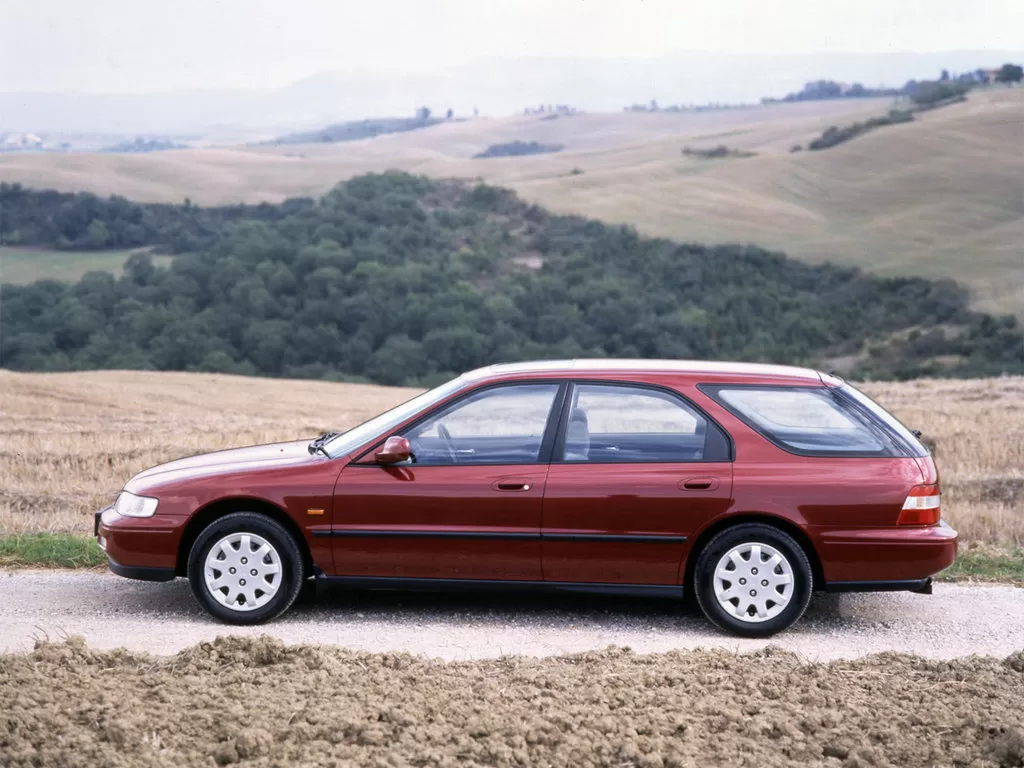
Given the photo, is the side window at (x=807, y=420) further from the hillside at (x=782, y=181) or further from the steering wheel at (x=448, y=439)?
the hillside at (x=782, y=181)

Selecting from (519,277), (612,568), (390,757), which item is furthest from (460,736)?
(519,277)

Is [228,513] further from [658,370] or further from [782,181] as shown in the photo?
[782,181]

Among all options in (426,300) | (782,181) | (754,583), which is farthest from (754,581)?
(782,181)

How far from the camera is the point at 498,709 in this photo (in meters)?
5.21

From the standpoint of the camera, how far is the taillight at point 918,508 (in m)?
7.03

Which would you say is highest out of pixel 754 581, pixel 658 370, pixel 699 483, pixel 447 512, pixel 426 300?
pixel 426 300

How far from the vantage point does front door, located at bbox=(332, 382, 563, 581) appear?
7121 millimetres

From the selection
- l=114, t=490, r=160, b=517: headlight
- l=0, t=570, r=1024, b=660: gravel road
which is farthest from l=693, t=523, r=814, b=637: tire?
l=114, t=490, r=160, b=517: headlight

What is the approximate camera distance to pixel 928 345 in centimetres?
6912

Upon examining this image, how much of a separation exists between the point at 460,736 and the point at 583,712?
0.54 m

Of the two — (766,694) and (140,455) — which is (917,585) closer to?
(766,694)

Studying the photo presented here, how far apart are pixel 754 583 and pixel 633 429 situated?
1043mm

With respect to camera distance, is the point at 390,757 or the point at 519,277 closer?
the point at 390,757

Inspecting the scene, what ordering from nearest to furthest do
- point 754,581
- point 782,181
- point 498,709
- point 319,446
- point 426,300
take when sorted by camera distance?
Answer: point 498,709 < point 754,581 < point 319,446 < point 426,300 < point 782,181
